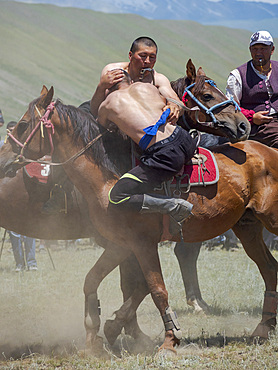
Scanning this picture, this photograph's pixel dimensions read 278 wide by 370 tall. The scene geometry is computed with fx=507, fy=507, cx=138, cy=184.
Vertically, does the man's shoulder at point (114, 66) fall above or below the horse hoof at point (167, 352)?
above

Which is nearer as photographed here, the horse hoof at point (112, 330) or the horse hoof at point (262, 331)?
the horse hoof at point (112, 330)

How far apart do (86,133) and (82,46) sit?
80.9m

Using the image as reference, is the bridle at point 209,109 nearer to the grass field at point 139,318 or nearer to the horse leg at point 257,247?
the horse leg at point 257,247

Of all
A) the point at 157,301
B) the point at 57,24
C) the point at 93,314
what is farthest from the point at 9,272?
the point at 57,24

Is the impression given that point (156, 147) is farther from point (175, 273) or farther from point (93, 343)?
point (175, 273)

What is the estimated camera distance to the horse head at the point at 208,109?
502 cm

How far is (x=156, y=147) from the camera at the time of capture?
456cm

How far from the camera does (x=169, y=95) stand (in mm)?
4930

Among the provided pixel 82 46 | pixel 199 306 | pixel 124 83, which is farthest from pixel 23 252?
pixel 82 46

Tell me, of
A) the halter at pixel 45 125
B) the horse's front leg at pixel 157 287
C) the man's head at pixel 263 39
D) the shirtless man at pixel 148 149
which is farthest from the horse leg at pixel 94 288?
A: the man's head at pixel 263 39

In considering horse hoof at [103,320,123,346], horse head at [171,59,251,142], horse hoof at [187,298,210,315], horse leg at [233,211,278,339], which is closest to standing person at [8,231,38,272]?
horse hoof at [187,298,210,315]

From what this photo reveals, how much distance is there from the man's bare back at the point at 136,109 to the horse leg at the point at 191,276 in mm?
3229

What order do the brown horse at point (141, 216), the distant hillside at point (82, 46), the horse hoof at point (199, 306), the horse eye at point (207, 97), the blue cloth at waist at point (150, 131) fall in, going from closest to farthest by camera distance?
the blue cloth at waist at point (150, 131), the brown horse at point (141, 216), the horse eye at point (207, 97), the horse hoof at point (199, 306), the distant hillside at point (82, 46)

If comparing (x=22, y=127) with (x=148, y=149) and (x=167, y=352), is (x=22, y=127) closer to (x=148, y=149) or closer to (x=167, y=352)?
(x=148, y=149)
